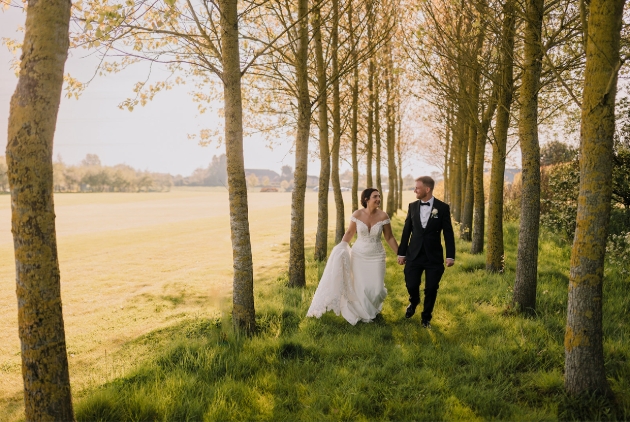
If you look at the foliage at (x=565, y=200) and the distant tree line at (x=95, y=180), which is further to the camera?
the distant tree line at (x=95, y=180)

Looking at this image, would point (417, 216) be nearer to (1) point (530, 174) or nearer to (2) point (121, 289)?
(1) point (530, 174)

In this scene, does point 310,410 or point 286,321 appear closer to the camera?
point 310,410

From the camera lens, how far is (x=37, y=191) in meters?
2.77

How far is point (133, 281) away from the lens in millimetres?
11977

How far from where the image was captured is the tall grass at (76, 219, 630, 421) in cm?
371

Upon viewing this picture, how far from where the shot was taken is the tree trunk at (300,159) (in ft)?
26.2

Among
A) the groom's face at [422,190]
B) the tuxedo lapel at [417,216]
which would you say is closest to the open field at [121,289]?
the tuxedo lapel at [417,216]

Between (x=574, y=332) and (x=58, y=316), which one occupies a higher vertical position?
(x=58, y=316)

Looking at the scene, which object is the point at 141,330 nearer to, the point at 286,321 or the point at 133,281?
the point at 286,321

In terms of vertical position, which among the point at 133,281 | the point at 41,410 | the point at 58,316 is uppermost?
the point at 58,316

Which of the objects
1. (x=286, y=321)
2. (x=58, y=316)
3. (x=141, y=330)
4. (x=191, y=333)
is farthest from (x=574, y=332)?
(x=141, y=330)

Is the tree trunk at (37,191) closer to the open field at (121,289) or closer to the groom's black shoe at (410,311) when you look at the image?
the open field at (121,289)

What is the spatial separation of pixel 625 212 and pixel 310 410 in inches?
369

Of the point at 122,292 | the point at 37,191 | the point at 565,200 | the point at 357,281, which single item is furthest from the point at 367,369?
the point at 565,200
